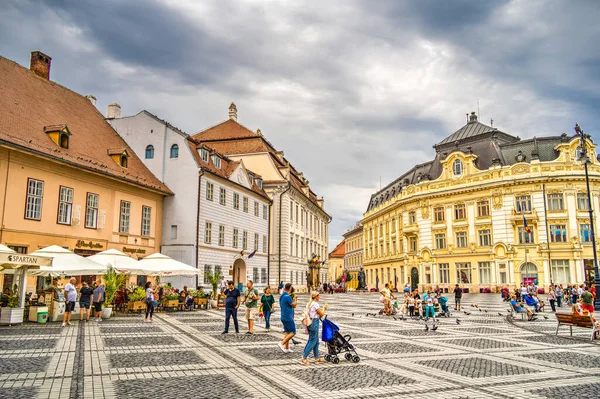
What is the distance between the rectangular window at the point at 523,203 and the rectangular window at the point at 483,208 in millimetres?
3175

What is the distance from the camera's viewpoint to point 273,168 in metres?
48.4

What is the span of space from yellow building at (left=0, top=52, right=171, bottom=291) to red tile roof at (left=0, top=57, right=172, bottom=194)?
0.07 m

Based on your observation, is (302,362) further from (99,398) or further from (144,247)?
(144,247)

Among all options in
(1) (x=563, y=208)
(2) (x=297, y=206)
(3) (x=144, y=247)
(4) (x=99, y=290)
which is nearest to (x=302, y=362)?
(4) (x=99, y=290)

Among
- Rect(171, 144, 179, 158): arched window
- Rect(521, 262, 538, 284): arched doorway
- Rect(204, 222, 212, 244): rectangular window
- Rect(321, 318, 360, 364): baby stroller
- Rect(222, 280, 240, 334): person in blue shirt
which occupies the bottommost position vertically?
Rect(321, 318, 360, 364): baby stroller

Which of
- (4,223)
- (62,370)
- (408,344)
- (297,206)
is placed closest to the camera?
(62,370)

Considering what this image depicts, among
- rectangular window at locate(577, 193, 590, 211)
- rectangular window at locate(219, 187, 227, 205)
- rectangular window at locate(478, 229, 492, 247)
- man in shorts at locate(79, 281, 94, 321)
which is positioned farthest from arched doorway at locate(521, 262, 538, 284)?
man in shorts at locate(79, 281, 94, 321)

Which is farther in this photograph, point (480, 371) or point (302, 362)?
point (302, 362)

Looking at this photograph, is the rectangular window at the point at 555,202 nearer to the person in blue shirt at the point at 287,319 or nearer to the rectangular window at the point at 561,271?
the rectangular window at the point at 561,271

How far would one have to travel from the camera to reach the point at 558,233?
165ft

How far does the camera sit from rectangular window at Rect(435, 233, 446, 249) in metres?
58.7

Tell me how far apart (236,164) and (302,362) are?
3126 cm

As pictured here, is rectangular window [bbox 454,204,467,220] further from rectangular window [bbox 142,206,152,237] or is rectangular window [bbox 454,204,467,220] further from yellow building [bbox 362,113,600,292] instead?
rectangular window [bbox 142,206,152,237]

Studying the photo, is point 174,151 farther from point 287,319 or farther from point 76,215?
point 287,319
